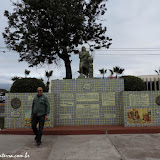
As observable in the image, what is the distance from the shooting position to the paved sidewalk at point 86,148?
3.46 m

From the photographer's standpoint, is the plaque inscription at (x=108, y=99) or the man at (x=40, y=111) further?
the plaque inscription at (x=108, y=99)

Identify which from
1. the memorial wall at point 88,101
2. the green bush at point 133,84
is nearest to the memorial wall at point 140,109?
the memorial wall at point 88,101

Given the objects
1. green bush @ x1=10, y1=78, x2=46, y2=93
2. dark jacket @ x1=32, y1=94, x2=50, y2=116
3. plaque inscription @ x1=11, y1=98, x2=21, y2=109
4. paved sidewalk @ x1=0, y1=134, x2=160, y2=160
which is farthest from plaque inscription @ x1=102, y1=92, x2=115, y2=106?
plaque inscription @ x1=11, y1=98, x2=21, y2=109

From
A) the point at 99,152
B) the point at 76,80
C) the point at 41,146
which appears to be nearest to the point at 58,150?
the point at 41,146

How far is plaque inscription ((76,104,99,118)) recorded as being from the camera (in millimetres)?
6617

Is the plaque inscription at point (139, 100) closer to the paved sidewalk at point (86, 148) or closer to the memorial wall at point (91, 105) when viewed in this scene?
the memorial wall at point (91, 105)

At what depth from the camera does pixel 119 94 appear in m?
6.76

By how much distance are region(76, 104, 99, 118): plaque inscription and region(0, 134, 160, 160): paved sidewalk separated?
1.69m

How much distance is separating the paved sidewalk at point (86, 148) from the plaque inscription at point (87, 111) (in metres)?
1.69

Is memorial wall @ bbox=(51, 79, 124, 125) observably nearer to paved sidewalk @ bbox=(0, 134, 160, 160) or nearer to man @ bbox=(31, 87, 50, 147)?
paved sidewalk @ bbox=(0, 134, 160, 160)

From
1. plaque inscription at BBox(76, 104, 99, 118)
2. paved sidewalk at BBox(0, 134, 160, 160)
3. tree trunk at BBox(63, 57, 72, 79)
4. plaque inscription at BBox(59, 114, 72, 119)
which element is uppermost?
tree trunk at BBox(63, 57, 72, 79)

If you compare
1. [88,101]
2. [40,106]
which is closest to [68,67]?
[88,101]

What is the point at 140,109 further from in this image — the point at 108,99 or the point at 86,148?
the point at 86,148

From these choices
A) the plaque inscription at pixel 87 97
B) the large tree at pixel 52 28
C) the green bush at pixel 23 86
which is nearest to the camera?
the plaque inscription at pixel 87 97
